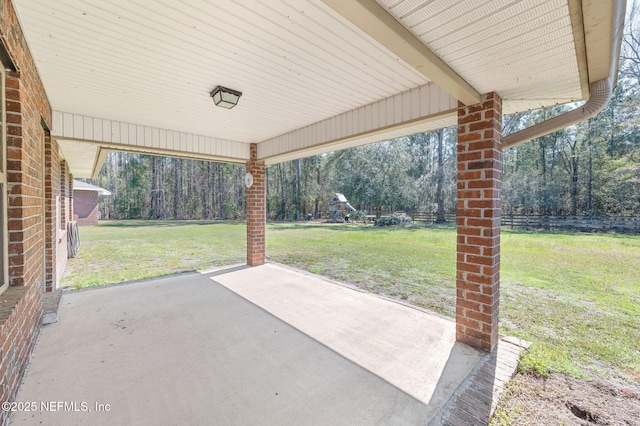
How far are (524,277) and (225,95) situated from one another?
248 inches

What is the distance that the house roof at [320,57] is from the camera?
1573 mm

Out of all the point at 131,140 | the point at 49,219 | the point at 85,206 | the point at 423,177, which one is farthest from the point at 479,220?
the point at 85,206

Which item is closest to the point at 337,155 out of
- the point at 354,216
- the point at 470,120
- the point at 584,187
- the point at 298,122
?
the point at 354,216

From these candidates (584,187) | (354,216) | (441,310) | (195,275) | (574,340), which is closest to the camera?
(574,340)

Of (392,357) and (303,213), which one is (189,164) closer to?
(303,213)

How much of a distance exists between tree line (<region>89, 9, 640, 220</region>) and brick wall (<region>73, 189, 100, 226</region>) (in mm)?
10823

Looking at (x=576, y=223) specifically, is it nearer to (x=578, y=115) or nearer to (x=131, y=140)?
(x=578, y=115)

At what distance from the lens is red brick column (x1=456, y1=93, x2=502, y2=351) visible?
2.57m

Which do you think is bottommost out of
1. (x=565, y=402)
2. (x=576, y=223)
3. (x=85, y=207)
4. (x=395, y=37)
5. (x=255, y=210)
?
(x=565, y=402)

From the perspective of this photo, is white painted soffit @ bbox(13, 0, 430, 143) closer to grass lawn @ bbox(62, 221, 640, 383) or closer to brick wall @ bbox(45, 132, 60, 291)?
brick wall @ bbox(45, 132, 60, 291)

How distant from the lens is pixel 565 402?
199cm

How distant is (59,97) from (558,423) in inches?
225

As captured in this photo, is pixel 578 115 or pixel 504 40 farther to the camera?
pixel 578 115

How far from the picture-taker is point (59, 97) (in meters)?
3.39
